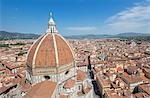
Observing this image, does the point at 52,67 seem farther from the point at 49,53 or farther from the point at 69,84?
the point at 69,84

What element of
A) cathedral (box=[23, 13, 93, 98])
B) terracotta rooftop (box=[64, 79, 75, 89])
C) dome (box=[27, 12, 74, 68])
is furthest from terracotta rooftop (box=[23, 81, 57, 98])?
dome (box=[27, 12, 74, 68])

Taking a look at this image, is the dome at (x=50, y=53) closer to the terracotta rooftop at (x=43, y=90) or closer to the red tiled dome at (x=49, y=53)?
the red tiled dome at (x=49, y=53)

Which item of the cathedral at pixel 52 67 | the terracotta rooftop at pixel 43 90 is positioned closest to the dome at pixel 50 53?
the cathedral at pixel 52 67

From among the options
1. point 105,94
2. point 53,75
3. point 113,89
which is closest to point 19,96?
point 53,75

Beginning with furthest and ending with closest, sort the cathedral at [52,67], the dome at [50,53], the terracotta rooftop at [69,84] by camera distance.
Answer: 1. the terracotta rooftop at [69,84]
2. the dome at [50,53]
3. the cathedral at [52,67]

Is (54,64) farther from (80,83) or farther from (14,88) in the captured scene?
(14,88)

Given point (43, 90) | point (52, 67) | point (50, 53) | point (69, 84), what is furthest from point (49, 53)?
point (43, 90)

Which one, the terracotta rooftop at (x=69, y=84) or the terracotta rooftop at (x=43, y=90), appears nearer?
the terracotta rooftop at (x=43, y=90)

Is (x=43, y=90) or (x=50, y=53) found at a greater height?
(x=50, y=53)
